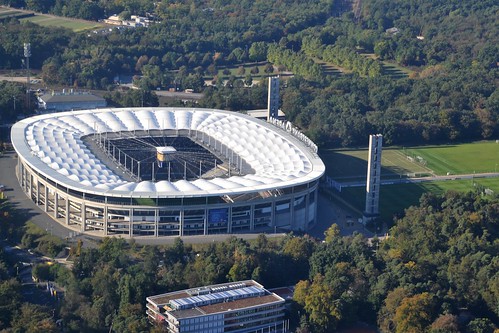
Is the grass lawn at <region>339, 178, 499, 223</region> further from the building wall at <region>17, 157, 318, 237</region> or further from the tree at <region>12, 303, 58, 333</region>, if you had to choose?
the tree at <region>12, 303, 58, 333</region>

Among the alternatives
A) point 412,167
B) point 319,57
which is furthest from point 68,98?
point 319,57

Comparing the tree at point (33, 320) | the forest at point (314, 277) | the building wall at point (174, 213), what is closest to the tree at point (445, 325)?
the forest at point (314, 277)

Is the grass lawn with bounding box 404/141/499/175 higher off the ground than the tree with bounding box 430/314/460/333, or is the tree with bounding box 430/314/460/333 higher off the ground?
the grass lawn with bounding box 404/141/499/175

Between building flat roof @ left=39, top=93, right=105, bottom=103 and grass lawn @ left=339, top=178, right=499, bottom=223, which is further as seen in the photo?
building flat roof @ left=39, top=93, right=105, bottom=103

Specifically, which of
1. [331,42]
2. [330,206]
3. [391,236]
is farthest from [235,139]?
[331,42]

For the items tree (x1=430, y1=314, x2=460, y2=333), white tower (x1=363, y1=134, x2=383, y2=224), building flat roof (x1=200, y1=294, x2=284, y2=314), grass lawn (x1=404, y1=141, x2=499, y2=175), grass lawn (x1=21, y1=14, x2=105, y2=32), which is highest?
grass lawn (x1=21, y1=14, x2=105, y2=32)

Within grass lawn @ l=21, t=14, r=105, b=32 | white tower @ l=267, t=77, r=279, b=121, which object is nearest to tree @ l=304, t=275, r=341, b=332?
white tower @ l=267, t=77, r=279, b=121
